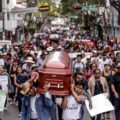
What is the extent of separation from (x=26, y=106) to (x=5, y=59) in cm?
1158

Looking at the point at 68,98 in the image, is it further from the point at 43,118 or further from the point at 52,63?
the point at 52,63

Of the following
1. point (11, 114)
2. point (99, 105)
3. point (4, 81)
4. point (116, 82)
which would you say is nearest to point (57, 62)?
point (116, 82)

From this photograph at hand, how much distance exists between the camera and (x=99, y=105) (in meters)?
13.1

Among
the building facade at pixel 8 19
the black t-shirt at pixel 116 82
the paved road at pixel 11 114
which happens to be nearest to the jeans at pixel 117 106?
the black t-shirt at pixel 116 82

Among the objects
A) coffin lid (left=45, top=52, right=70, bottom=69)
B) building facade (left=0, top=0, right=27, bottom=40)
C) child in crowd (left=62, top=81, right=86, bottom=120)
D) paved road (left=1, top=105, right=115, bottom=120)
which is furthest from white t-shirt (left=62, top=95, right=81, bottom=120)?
building facade (left=0, top=0, right=27, bottom=40)

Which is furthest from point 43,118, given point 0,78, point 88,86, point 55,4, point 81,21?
point 55,4

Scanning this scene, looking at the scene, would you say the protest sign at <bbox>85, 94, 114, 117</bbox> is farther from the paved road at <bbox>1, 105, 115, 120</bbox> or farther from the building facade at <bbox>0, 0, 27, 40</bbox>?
the building facade at <bbox>0, 0, 27, 40</bbox>

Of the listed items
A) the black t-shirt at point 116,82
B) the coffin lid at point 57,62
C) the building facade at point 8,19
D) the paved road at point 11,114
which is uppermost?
the coffin lid at point 57,62

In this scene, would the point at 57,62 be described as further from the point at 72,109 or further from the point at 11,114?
the point at 72,109

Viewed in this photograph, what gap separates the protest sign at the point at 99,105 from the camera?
1301cm

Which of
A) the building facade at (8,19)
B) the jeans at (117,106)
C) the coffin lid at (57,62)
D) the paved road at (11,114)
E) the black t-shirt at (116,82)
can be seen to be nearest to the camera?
the black t-shirt at (116,82)

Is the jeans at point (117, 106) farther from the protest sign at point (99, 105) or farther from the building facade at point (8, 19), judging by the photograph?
the building facade at point (8, 19)

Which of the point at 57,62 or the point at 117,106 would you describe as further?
the point at 57,62

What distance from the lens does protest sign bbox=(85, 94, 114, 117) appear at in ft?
42.7
